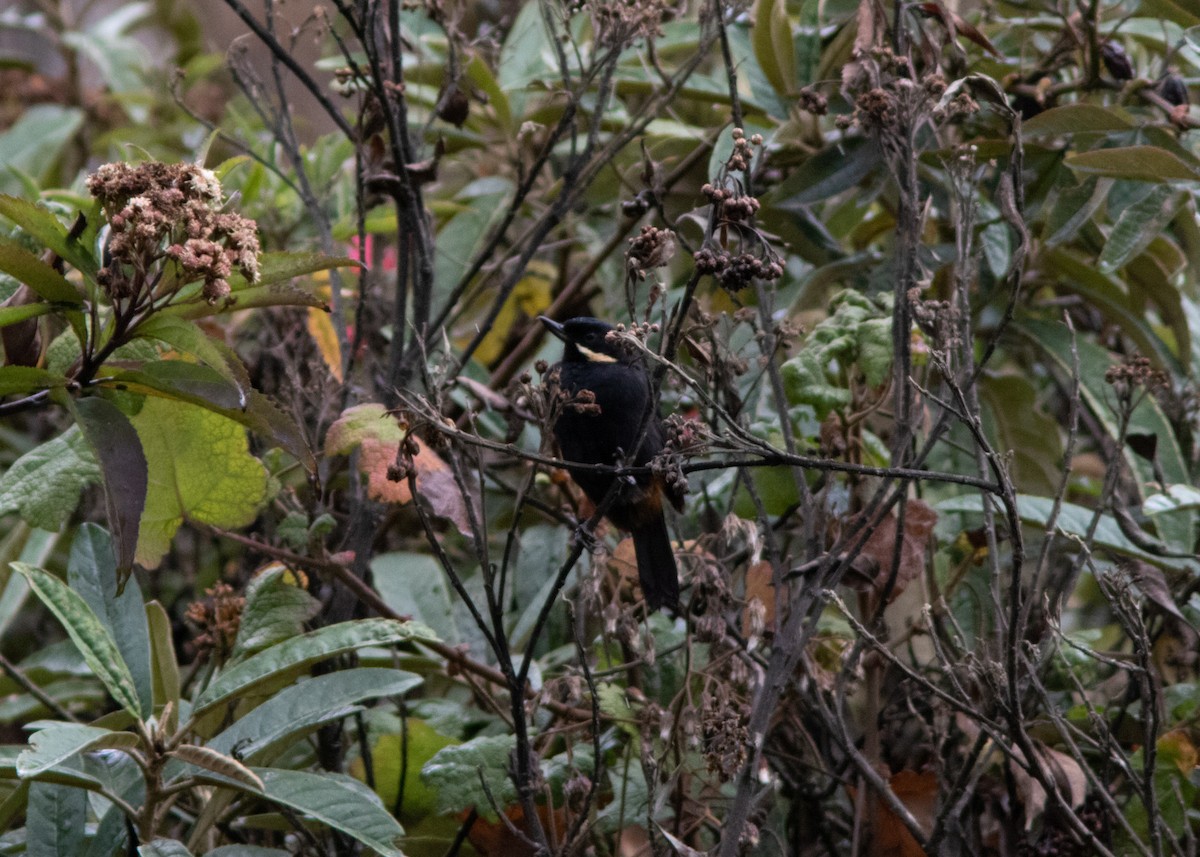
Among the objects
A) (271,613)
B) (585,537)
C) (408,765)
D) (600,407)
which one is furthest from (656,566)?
(271,613)

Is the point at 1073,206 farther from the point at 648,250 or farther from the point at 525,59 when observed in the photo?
the point at 525,59

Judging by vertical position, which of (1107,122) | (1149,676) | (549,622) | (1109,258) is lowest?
(549,622)

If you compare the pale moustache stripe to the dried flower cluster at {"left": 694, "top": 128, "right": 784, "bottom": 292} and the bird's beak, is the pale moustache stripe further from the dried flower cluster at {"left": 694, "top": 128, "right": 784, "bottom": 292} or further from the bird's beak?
the dried flower cluster at {"left": 694, "top": 128, "right": 784, "bottom": 292}

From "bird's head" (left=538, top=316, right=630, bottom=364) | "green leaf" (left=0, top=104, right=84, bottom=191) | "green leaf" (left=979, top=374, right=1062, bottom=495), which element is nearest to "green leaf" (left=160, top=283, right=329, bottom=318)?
"bird's head" (left=538, top=316, right=630, bottom=364)

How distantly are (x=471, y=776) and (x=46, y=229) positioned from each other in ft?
3.32

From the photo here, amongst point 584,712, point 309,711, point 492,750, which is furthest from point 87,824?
point 584,712

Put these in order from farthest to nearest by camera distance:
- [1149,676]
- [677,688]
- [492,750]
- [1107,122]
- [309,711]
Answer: [1107,122] < [677,688] < [492,750] < [309,711] < [1149,676]

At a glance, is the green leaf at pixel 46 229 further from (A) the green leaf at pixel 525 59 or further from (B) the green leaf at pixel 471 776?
(A) the green leaf at pixel 525 59

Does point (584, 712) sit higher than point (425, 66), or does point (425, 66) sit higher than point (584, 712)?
point (425, 66)

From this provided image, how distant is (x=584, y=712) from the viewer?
2.08m

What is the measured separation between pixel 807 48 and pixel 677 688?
4.63 feet

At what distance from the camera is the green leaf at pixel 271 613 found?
1988 millimetres

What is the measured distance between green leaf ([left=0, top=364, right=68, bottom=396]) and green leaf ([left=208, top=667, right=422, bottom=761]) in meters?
0.57

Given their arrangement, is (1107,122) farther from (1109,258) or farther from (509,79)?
(509,79)
